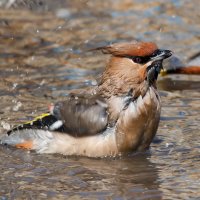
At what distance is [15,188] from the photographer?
6164mm

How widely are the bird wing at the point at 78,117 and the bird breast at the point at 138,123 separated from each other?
0.17 m

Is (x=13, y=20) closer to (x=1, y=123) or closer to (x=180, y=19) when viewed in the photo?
(x=180, y=19)

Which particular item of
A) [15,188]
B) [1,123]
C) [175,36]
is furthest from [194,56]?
[15,188]

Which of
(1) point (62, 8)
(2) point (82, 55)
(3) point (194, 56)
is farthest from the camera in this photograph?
(1) point (62, 8)

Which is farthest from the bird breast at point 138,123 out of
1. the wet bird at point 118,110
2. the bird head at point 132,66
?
the bird head at point 132,66

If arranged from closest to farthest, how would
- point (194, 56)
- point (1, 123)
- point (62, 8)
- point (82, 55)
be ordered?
point (1, 123)
point (194, 56)
point (82, 55)
point (62, 8)

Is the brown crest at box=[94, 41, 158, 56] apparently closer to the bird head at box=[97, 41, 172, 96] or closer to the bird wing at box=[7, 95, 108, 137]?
the bird head at box=[97, 41, 172, 96]

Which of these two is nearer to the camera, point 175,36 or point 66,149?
point 66,149

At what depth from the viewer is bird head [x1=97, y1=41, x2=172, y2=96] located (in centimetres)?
687

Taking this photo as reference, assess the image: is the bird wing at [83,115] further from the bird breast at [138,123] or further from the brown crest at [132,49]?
the brown crest at [132,49]

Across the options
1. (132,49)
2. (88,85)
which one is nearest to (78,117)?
(132,49)

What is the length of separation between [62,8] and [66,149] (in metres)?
5.86

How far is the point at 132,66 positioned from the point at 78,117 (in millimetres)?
634

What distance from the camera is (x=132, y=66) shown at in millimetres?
6914
